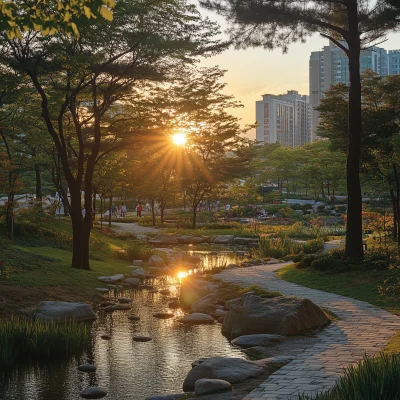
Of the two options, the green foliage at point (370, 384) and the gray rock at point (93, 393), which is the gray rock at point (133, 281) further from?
the green foliage at point (370, 384)

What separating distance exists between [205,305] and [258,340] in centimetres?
328

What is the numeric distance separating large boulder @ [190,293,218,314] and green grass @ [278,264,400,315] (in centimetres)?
286

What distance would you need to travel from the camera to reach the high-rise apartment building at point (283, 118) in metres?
165

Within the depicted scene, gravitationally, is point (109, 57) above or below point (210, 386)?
above

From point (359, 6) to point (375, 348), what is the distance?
11.5 m

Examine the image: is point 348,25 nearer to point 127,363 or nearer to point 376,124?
point 376,124

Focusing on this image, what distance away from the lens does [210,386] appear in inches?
265

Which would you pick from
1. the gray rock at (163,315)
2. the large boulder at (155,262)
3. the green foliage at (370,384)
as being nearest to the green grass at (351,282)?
the gray rock at (163,315)

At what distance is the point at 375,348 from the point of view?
25.7 feet

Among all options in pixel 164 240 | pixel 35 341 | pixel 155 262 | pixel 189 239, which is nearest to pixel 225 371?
pixel 35 341

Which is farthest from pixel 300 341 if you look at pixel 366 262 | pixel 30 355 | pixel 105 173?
pixel 105 173

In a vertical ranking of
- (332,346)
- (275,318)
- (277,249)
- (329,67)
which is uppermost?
(329,67)

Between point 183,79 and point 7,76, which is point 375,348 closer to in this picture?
point 183,79

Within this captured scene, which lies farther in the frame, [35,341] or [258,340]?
[258,340]
